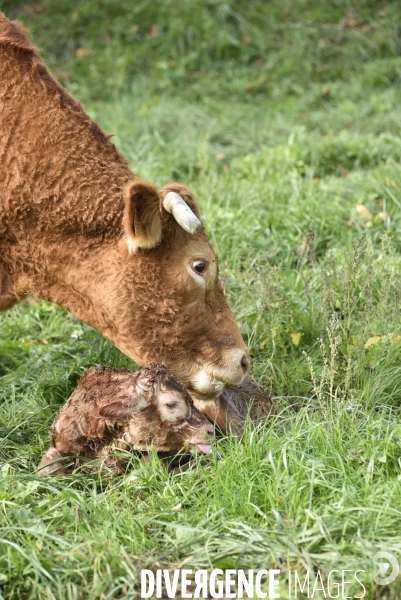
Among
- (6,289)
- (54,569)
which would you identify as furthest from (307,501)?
(6,289)

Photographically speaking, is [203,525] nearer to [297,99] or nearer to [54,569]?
[54,569]

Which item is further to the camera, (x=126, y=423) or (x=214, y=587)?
(x=126, y=423)

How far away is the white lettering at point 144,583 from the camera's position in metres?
3.51

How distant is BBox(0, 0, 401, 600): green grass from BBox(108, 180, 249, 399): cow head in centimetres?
42

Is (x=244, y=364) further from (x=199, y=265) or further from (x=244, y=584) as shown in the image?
(x=244, y=584)

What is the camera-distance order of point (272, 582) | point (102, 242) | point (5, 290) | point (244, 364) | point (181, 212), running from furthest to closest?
point (5, 290) → point (244, 364) → point (102, 242) → point (181, 212) → point (272, 582)

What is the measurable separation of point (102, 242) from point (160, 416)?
0.98 m

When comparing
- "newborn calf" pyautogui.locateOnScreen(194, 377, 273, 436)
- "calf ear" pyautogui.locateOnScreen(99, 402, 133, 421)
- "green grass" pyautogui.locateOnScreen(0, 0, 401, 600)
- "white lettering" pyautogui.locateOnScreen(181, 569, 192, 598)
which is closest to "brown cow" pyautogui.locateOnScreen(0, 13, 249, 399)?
"newborn calf" pyautogui.locateOnScreen(194, 377, 273, 436)

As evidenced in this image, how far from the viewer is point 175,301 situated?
4.56 meters

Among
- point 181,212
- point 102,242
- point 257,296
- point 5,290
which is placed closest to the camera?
point 181,212

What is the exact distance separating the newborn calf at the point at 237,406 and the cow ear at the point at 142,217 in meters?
0.96

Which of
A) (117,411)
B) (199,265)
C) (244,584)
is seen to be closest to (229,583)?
(244,584)

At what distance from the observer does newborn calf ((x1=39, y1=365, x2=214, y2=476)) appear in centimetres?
438

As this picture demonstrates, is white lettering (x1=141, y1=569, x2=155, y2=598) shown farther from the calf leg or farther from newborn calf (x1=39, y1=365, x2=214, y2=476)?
the calf leg
